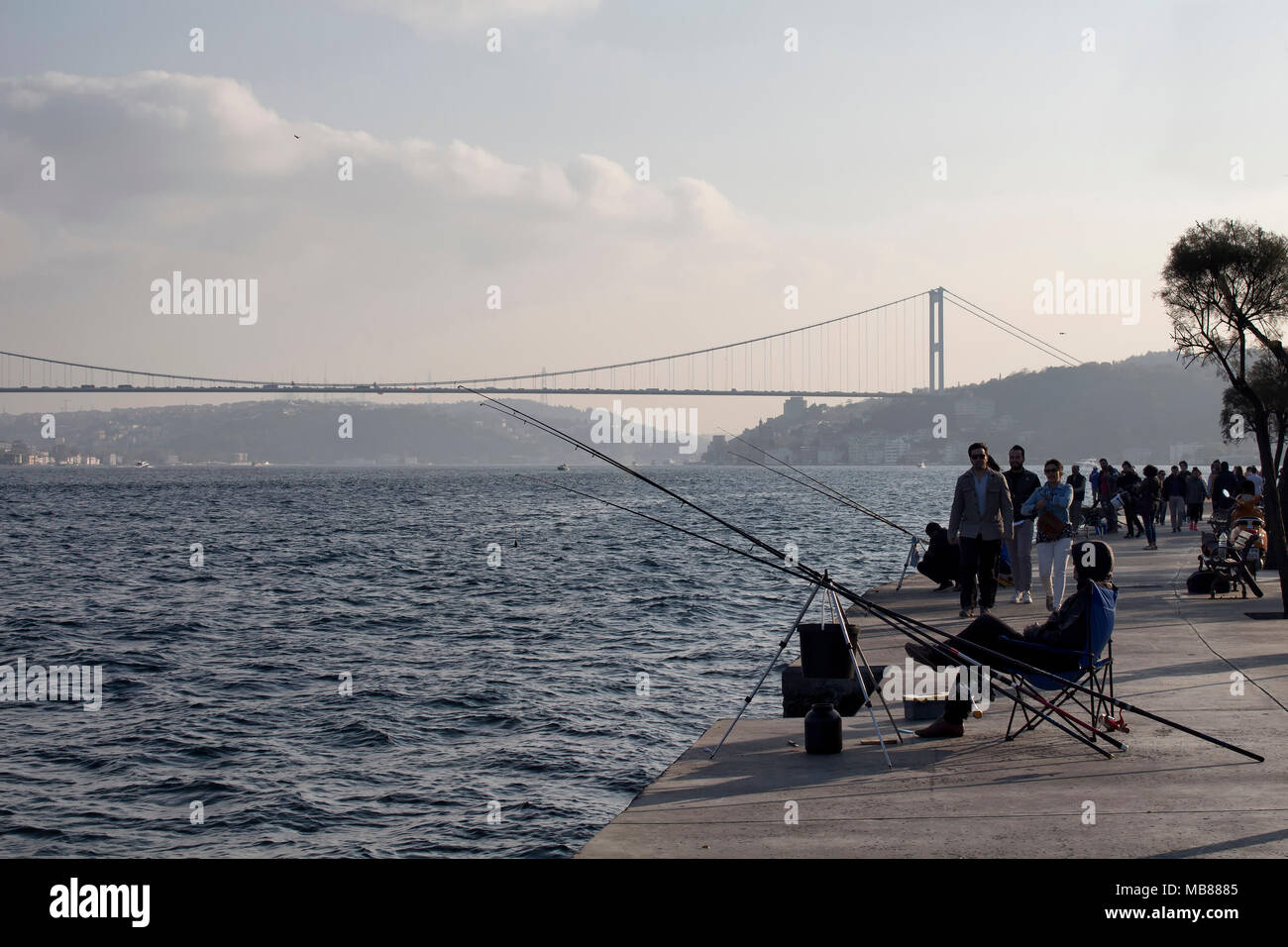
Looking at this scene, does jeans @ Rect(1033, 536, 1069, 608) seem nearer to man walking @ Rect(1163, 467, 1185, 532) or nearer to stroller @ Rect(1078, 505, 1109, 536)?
stroller @ Rect(1078, 505, 1109, 536)

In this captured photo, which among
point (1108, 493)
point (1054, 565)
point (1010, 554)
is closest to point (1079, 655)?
point (1054, 565)

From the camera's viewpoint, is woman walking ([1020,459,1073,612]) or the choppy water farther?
woman walking ([1020,459,1073,612])

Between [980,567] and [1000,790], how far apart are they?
6490 mm

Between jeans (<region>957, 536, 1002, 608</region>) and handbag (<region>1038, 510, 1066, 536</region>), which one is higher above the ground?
handbag (<region>1038, 510, 1066, 536</region>)

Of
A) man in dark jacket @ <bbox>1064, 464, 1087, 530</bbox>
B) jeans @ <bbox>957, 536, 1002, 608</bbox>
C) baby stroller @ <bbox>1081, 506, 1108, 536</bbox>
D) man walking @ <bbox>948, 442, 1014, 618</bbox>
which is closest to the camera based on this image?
man walking @ <bbox>948, 442, 1014, 618</bbox>

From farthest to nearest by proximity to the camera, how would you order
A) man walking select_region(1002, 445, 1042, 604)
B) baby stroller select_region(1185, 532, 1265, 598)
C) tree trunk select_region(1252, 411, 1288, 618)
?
baby stroller select_region(1185, 532, 1265, 598)
man walking select_region(1002, 445, 1042, 604)
tree trunk select_region(1252, 411, 1288, 618)

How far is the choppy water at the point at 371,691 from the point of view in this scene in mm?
9305

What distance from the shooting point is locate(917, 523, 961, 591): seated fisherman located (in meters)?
15.6

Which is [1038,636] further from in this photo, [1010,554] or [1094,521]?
[1094,521]

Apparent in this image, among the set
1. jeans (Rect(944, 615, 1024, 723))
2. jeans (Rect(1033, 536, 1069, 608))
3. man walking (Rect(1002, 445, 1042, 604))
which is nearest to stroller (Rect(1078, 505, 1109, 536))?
man walking (Rect(1002, 445, 1042, 604))

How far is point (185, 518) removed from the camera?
2491 inches

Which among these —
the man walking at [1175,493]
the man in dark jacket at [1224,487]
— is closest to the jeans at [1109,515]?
the man walking at [1175,493]
